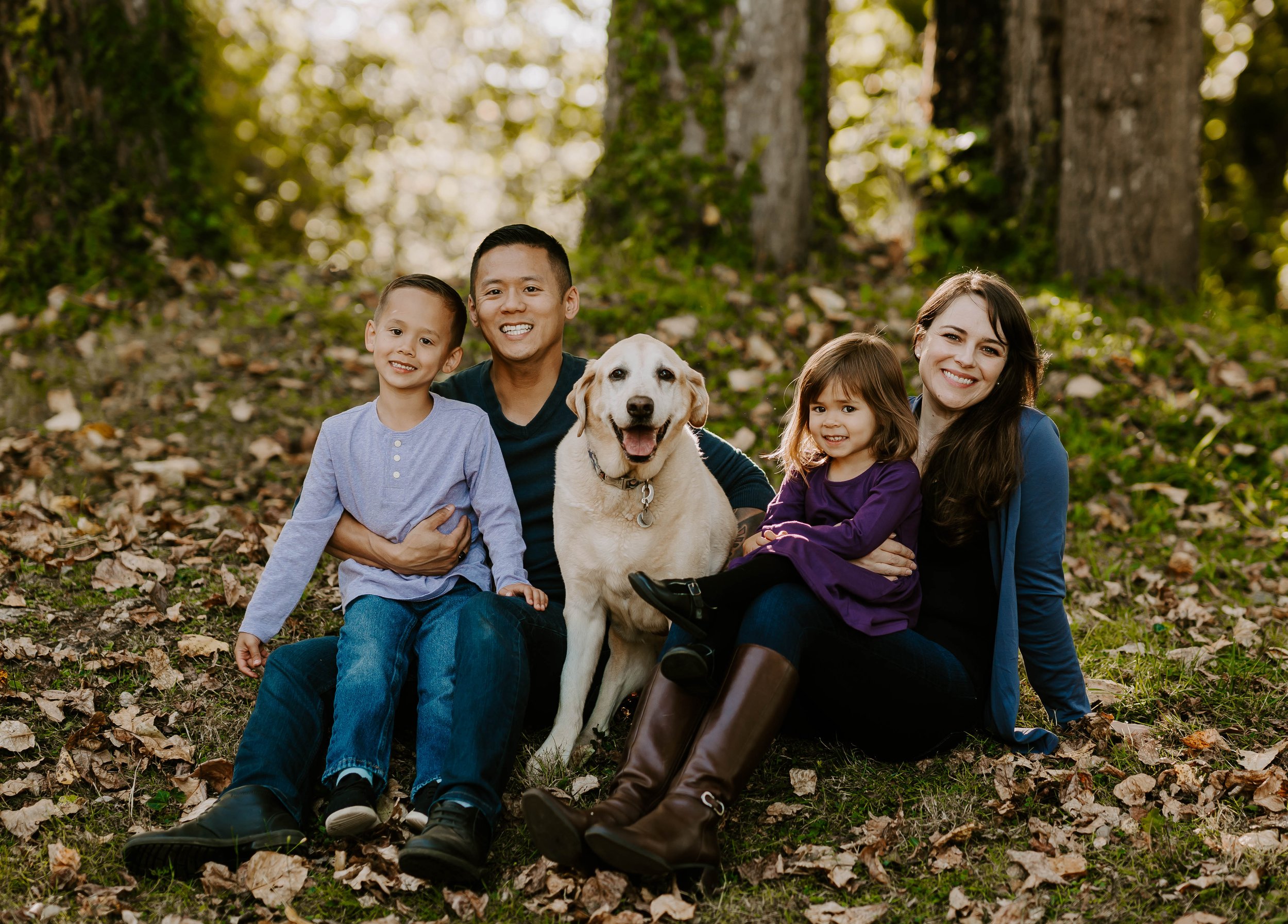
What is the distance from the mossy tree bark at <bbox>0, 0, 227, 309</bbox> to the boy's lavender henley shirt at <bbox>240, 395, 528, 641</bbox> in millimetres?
4133

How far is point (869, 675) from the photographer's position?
3047 mm

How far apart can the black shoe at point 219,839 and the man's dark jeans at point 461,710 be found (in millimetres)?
101

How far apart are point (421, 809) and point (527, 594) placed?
30.7 inches

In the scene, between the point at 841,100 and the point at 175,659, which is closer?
Answer: the point at 175,659

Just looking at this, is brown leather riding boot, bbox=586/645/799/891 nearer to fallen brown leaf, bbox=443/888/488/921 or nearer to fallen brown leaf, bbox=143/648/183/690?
fallen brown leaf, bbox=443/888/488/921

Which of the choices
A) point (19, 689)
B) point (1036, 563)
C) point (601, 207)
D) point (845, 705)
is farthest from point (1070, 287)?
point (19, 689)

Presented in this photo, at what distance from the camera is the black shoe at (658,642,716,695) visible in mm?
2857

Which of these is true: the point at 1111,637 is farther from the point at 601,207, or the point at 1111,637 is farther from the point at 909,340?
the point at 601,207

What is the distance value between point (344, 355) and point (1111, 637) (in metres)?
4.83

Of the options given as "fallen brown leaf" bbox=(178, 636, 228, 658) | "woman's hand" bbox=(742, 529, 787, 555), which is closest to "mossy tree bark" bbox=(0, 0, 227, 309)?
"fallen brown leaf" bbox=(178, 636, 228, 658)

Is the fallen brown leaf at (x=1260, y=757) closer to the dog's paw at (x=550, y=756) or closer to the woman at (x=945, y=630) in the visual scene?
the woman at (x=945, y=630)

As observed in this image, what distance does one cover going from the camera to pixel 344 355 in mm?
6453

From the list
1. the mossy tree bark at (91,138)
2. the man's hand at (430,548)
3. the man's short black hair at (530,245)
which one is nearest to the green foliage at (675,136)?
the mossy tree bark at (91,138)

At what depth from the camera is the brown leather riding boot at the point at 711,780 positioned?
2.56 m
